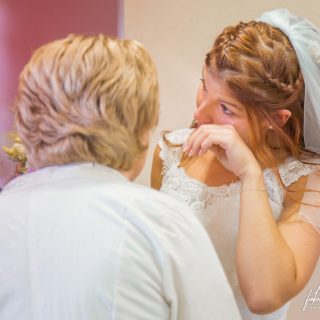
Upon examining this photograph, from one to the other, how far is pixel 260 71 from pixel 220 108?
4.9 inches

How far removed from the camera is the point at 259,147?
1111 millimetres

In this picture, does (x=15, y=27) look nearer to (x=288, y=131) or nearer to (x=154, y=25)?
(x=154, y=25)

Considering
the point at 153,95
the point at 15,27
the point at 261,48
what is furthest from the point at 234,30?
the point at 15,27

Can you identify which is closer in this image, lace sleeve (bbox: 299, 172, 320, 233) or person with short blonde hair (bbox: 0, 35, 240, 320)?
person with short blonde hair (bbox: 0, 35, 240, 320)

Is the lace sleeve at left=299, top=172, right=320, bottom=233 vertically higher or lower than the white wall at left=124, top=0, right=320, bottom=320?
lower

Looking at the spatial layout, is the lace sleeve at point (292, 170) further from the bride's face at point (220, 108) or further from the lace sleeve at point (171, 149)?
the lace sleeve at point (171, 149)

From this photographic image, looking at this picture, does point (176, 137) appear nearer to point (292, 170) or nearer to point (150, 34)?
point (292, 170)

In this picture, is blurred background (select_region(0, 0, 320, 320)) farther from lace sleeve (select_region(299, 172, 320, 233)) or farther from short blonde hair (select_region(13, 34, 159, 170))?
short blonde hair (select_region(13, 34, 159, 170))

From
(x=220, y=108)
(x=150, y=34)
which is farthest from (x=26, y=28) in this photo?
(x=220, y=108)

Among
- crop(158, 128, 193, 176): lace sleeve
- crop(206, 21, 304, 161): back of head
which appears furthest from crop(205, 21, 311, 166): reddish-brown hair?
crop(158, 128, 193, 176): lace sleeve

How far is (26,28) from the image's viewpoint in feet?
5.57

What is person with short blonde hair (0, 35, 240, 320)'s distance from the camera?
1.95ft
